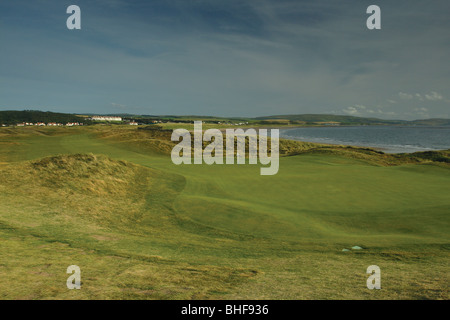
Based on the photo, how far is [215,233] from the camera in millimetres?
13617

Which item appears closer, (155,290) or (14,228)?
(155,290)

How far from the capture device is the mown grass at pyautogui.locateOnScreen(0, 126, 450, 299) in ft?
23.3

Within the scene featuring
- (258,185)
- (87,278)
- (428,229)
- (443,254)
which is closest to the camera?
(87,278)

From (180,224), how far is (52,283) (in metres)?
8.28

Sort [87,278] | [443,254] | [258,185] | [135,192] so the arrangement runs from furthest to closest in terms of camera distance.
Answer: [258,185], [135,192], [443,254], [87,278]

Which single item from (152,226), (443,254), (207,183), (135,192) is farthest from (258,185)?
(443,254)

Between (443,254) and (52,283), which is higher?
(52,283)

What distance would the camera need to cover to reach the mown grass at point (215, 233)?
23.3 ft

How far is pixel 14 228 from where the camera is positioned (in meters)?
11.5

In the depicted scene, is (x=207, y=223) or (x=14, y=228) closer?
(x=14, y=228)
